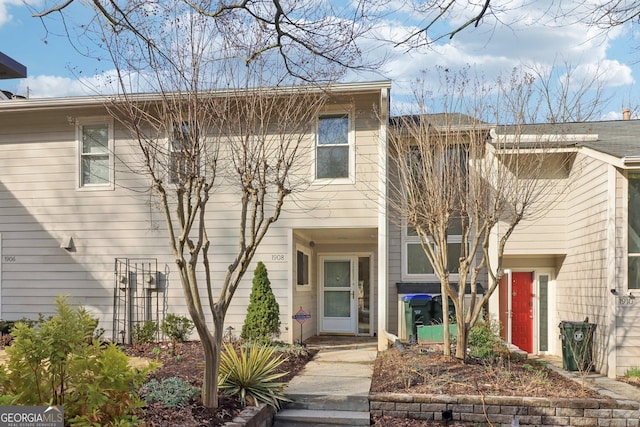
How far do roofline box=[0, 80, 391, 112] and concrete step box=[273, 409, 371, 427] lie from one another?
3.99 meters

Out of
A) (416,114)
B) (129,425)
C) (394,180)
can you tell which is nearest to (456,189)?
(416,114)

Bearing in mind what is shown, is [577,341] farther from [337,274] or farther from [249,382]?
[249,382]

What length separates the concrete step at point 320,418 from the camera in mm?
6137

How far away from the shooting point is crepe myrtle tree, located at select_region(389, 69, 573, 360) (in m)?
7.96

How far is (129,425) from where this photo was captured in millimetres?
3812

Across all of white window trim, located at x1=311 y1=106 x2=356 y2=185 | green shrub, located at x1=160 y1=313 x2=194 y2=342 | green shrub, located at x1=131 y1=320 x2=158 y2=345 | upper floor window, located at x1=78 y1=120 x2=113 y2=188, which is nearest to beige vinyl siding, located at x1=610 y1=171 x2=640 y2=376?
white window trim, located at x1=311 y1=106 x2=356 y2=185

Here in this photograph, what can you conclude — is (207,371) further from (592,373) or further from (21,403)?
(592,373)

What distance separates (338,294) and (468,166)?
16.6ft

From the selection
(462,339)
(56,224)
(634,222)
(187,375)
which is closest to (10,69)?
(187,375)

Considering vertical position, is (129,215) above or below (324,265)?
above

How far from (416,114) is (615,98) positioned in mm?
3184

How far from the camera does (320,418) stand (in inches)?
243

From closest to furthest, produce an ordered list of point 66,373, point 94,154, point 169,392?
1. point 66,373
2. point 169,392
3. point 94,154

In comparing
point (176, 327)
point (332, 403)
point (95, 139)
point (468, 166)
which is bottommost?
point (332, 403)
